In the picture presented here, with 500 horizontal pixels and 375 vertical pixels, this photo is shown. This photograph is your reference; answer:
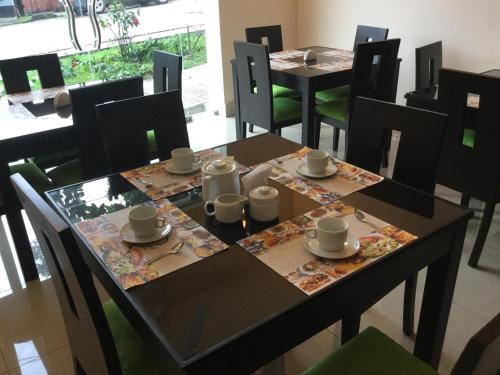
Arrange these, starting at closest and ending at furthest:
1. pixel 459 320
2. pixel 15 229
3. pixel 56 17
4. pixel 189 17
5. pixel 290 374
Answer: pixel 290 374 → pixel 459 320 → pixel 15 229 → pixel 56 17 → pixel 189 17

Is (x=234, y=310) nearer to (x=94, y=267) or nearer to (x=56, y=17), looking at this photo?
(x=94, y=267)

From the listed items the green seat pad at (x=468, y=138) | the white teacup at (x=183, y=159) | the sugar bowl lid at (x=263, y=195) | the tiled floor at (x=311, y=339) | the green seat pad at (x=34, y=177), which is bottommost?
the tiled floor at (x=311, y=339)

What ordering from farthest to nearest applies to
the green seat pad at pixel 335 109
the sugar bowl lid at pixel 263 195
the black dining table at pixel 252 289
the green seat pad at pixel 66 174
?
the green seat pad at pixel 335 109, the green seat pad at pixel 66 174, the sugar bowl lid at pixel 263 195, the black dining table at pixel 252 289

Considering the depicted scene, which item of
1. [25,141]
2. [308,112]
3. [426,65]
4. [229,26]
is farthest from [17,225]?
[229,26]

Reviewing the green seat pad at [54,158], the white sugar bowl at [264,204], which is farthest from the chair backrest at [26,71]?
the white sugar bowl at [264,204]

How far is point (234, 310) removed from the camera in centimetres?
94

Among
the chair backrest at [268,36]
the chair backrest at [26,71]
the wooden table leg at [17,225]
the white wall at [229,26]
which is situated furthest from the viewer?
the white wall at [229,26]

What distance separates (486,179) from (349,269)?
132cm

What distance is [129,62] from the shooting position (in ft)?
14.0

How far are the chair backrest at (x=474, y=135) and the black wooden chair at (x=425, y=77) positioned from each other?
186mm

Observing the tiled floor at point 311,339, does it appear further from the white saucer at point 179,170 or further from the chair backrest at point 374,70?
the chair backrest at point 374,70

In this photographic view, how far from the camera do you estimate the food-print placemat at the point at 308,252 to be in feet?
3.39

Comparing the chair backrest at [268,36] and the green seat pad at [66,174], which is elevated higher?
the chair backrest at [268,36]

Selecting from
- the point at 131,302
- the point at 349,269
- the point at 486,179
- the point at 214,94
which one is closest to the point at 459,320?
the point at 486,179
